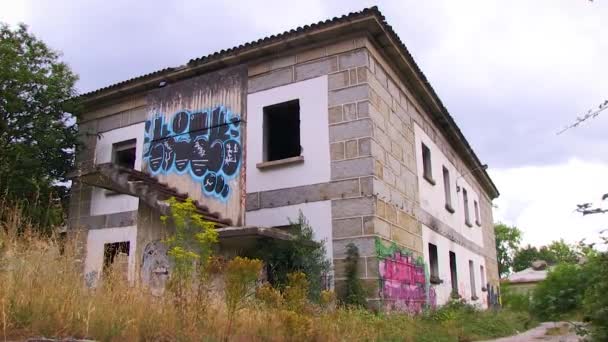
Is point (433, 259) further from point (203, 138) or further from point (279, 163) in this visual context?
point (203, 138)

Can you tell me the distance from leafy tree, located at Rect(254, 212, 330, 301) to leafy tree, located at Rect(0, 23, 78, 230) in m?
5.48

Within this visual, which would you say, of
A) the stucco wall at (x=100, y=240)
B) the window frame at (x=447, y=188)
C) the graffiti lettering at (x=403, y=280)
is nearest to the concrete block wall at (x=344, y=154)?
the graffiti lettering at (x=403, y=280)

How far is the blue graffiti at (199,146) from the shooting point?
36.3 ft

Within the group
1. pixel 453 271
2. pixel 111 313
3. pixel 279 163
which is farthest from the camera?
pixel 453 271

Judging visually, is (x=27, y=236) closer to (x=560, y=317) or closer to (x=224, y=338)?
(x=224, y=338)

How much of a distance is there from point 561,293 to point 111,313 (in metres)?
4.06

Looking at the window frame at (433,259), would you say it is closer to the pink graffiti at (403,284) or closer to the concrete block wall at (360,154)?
the pink graffiti at (403,284)

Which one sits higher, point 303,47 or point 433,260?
point 303,47

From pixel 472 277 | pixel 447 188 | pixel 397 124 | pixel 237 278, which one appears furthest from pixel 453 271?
pixel 237 278

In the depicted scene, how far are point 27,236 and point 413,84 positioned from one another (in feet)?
32.1

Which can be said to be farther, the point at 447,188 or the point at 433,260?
the point at 447,188

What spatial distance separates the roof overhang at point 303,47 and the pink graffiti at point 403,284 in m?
4.47

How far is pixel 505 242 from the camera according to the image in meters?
61.3

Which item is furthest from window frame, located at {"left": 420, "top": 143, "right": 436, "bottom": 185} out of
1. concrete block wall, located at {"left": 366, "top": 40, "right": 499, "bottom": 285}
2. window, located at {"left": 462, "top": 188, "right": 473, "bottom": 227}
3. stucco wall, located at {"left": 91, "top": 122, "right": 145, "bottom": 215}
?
stucco wall, located at {"left": 91, "top": 122, "right": 145, "bottom": 215}
